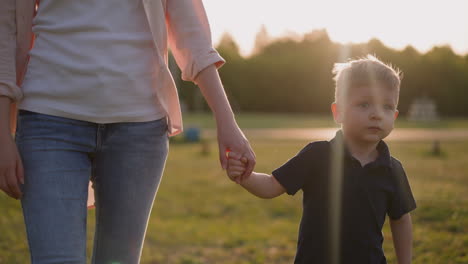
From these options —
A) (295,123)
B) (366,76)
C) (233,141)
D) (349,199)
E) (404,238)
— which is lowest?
(295,123)

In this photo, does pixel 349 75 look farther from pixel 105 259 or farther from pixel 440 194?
pixel 440 194

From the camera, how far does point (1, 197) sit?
7.92m

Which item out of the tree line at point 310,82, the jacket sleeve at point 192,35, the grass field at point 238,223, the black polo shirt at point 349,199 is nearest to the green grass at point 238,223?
the grass field at point 238,223

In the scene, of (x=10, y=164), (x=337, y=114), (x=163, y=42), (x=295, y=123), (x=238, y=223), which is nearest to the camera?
(x=10, y=164)

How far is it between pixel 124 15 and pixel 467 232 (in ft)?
14.9

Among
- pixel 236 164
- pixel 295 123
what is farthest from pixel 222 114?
pixel 295 123

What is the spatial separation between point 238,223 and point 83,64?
4.94 meters

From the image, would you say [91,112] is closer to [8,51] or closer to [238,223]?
[8,51]

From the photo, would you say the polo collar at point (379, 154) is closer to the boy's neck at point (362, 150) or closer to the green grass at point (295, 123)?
the boy's neck at point (362, 150)

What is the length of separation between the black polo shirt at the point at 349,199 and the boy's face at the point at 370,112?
0.10 m

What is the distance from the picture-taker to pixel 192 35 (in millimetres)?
2057

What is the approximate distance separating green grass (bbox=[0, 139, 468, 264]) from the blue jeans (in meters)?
2.76

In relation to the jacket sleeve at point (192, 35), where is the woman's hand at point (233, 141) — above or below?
below

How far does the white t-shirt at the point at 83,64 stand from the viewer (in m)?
1.83
